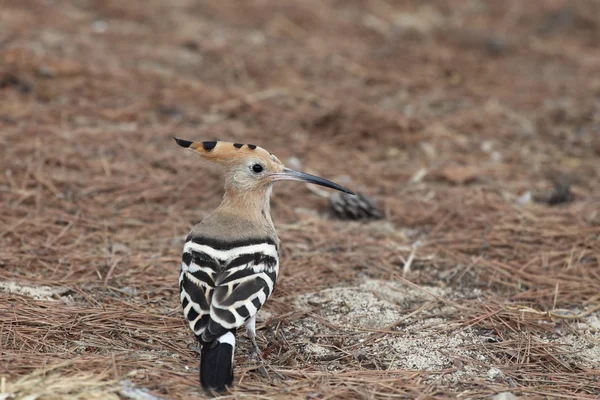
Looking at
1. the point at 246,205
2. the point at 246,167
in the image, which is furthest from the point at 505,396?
the point at 246,167

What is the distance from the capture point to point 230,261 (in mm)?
2965

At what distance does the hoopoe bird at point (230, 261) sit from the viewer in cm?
263

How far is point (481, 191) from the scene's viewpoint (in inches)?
186

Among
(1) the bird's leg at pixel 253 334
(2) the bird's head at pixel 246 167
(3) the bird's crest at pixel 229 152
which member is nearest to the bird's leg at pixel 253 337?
(1) the bird's leg at pixel 253 334

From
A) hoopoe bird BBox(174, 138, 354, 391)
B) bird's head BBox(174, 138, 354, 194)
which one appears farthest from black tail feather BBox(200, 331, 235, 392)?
bird's head BBox(174, 138, 354, 194)

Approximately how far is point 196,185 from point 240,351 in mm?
1766

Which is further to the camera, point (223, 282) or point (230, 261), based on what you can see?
point (230, 261)

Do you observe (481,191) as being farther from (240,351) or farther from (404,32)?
(404,32)

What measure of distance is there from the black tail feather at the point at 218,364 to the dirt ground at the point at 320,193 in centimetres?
5

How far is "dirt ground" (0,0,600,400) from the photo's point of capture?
292 centimetres

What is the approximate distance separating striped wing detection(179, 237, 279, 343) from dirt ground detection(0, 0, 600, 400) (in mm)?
201

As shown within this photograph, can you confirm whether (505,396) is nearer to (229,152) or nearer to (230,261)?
(230,261)

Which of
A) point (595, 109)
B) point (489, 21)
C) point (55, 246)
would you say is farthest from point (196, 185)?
point (489, 21)

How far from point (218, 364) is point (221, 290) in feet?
1.07
